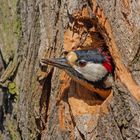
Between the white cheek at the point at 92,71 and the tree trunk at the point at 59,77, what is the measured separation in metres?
0.14

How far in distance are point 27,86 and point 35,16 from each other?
1.70 ft

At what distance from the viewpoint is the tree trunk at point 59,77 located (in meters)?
3.28

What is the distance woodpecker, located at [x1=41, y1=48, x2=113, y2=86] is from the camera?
3.61m

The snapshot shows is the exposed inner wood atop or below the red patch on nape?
atop

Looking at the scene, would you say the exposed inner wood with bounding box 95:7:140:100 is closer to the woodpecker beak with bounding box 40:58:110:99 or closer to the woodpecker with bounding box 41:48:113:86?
the woodpecker with bounding box 41:48:113:86

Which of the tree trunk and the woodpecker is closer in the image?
the tree trunk

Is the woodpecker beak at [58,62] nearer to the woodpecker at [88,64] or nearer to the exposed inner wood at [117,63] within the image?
the woodpecker at [88,64]

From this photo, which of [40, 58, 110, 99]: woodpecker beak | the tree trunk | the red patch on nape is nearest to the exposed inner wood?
the tree trunk

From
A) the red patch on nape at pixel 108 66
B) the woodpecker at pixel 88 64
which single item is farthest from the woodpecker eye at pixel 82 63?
the red patch on nape at pixel 108 66

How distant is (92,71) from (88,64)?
51 millimetres

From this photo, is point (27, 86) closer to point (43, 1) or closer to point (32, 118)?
point (32, 118)

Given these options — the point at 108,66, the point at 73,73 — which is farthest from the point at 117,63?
the point at 73,73

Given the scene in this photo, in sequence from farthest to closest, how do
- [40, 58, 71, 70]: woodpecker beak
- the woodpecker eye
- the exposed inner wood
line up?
the woodpecker eye
[40, 58, 71, 70]: woodpecker beak
the exposed inner wood

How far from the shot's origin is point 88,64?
363cm
